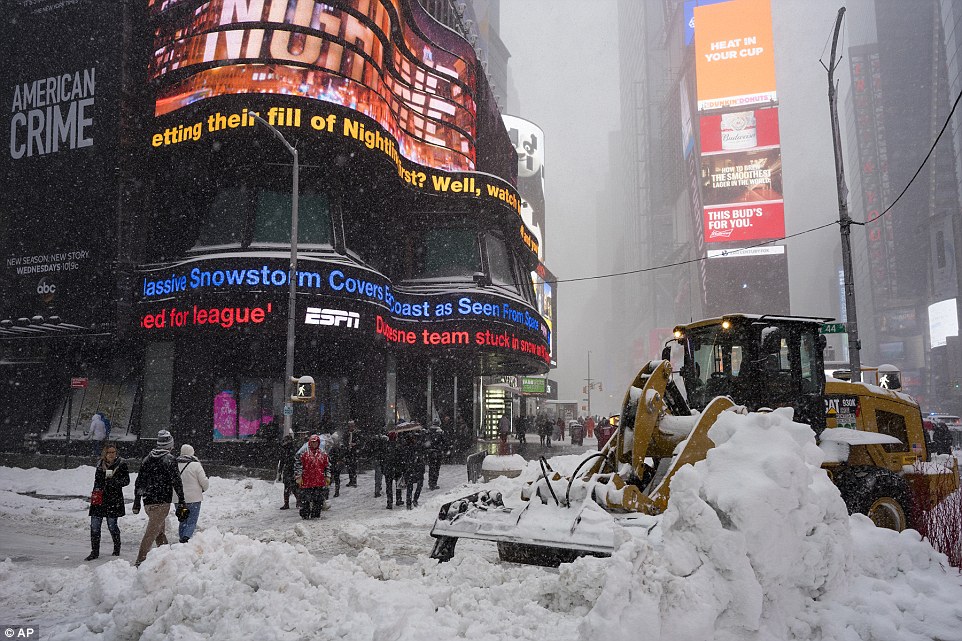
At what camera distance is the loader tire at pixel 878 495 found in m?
8.80

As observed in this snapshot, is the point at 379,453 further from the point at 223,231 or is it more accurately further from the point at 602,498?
the point at 223,231

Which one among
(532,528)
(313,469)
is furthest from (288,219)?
(532,528)

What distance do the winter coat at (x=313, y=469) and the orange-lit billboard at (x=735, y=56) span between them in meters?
102

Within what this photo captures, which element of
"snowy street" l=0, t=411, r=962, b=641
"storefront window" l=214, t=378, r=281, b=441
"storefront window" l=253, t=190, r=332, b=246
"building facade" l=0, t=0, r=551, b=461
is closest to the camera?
"snowy street" l=0, t=411, r=962, b=641

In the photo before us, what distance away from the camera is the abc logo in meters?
24.9

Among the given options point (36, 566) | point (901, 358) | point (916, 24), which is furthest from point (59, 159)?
point (916, 24)

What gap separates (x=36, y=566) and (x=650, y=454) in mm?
8275

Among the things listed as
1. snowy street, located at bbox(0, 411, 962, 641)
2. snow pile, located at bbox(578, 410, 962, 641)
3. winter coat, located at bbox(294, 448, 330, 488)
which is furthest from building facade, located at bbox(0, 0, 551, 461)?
snow pile, located at bbox(578, 410, 962, 641)

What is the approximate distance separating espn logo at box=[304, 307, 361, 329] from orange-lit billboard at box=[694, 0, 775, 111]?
308ft

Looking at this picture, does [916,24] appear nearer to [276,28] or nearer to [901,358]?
[901,358]

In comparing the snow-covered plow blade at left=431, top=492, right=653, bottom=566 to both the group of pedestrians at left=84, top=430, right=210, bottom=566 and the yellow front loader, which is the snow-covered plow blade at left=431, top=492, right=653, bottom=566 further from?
the group of pedestrians at left=84, top=430, right=210, bottom=566

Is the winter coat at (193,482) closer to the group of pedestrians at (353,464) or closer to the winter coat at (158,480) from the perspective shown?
the winter coat at (158,480)

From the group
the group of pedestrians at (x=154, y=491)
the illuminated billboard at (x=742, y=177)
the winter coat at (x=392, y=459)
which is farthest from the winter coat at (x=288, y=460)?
the illuminated billboard at (x=742, y=177)

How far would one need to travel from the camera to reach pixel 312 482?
13078 mm
